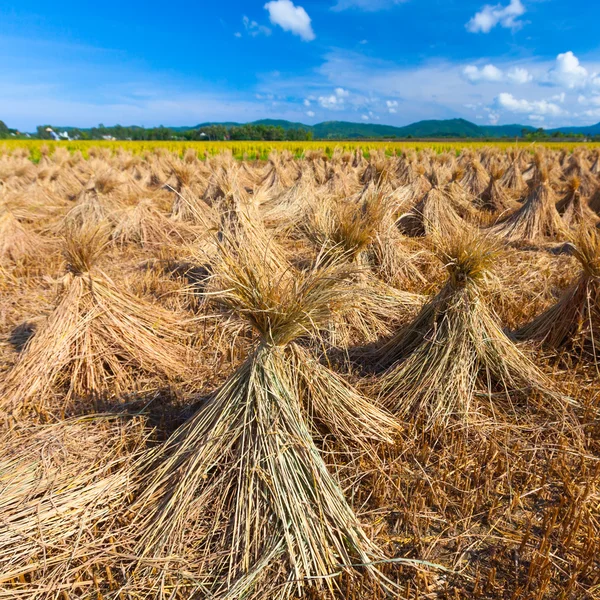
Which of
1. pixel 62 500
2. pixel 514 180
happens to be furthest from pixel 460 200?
pixel 62 500

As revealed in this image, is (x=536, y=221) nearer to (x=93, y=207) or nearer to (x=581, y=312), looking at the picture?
(x=581, y=312)

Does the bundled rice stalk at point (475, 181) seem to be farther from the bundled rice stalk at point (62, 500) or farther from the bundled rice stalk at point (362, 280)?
the bundled rice stalk at point (62, 500)

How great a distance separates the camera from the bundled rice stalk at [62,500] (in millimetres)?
1822

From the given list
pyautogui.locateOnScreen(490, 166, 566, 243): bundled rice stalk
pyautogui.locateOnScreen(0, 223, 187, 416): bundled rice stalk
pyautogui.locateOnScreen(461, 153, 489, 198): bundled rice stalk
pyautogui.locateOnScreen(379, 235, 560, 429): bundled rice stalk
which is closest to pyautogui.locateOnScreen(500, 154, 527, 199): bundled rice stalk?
pyautogui.locateOnScreen(461, 153, 489, 198): bundled rice stalk

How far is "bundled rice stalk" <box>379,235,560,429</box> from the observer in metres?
2.83

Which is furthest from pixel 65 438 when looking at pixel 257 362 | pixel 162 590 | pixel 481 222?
pixel 481 222

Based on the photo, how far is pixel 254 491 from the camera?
198 cm

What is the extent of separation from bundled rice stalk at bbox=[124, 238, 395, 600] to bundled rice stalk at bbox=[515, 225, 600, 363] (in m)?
2.44

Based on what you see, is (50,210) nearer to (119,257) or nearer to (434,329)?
(119,257)

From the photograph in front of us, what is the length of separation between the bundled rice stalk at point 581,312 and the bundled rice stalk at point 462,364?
0.68 metres

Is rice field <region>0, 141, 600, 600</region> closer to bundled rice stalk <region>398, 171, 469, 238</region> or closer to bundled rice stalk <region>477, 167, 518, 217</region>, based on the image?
bundled rice stalk <region>398, 171, 469, 238</region>

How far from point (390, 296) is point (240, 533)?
2.99 m

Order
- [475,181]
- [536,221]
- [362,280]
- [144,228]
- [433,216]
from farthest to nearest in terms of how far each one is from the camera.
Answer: [475,181] → [536,221] → [433,216] → [144,228] → [362,280]

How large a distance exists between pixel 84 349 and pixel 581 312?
13.6 ft
